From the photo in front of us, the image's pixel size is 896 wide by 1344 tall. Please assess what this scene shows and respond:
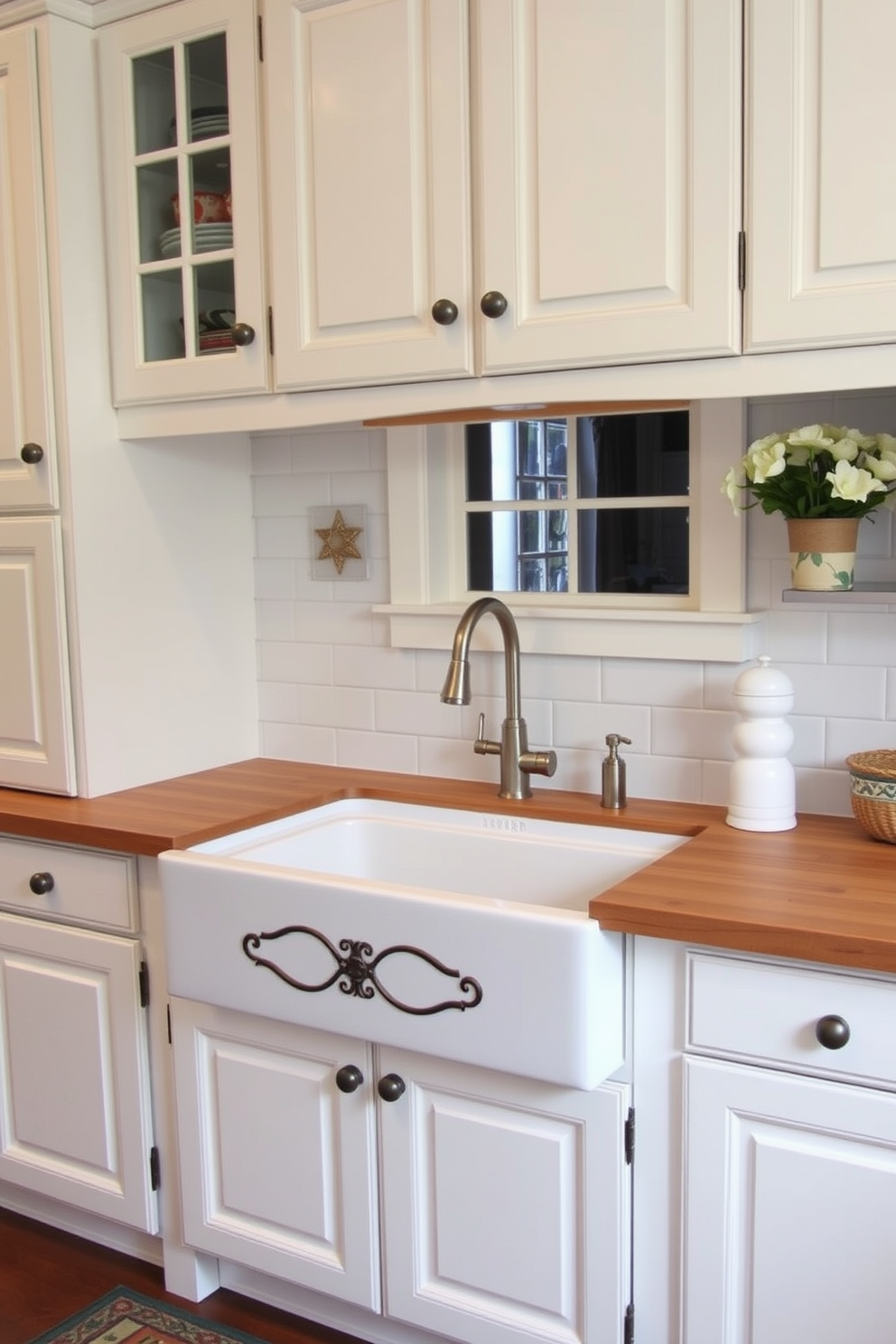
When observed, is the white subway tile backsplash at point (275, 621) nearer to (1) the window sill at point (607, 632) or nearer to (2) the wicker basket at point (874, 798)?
(1) the window sill at point (607, 632)

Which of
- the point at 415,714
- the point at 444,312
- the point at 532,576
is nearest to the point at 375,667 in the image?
the point at 415,714

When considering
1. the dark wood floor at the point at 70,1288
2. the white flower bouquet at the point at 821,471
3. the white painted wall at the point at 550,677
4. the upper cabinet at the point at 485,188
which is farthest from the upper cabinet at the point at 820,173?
the dark wood floor at the point at 70,1288

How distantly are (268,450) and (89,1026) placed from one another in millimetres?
1184

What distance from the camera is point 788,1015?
59.4 inches

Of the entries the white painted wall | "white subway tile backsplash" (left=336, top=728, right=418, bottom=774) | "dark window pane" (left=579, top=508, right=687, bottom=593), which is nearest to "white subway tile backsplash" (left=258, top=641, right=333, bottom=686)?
the white painted wall

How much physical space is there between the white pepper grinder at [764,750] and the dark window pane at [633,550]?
34 centimetres

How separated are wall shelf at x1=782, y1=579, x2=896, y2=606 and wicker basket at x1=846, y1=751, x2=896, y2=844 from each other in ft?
0.79

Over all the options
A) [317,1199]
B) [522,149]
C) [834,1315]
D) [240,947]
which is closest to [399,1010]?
[240,947]

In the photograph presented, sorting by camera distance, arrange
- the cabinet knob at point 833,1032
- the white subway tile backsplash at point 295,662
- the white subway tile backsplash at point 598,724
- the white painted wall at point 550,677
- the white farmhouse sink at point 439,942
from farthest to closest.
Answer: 1. the white subway tile backsplash at point 295,662
2. the white subway tile backsplash at point 598,724
3. the white painted wall at point 550,677
4. the white farmhouse sink at point 439,942
5. the cabinet knob at point 833,1032

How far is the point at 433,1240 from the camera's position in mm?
1800

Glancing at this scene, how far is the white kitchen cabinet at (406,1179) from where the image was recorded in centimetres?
166

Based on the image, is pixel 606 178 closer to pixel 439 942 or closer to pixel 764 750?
pixel 764 750

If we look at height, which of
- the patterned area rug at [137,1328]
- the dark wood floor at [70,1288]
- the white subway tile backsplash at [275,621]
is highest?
the white subway tile backsplash at [275,621]

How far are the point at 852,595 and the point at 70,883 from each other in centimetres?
136
